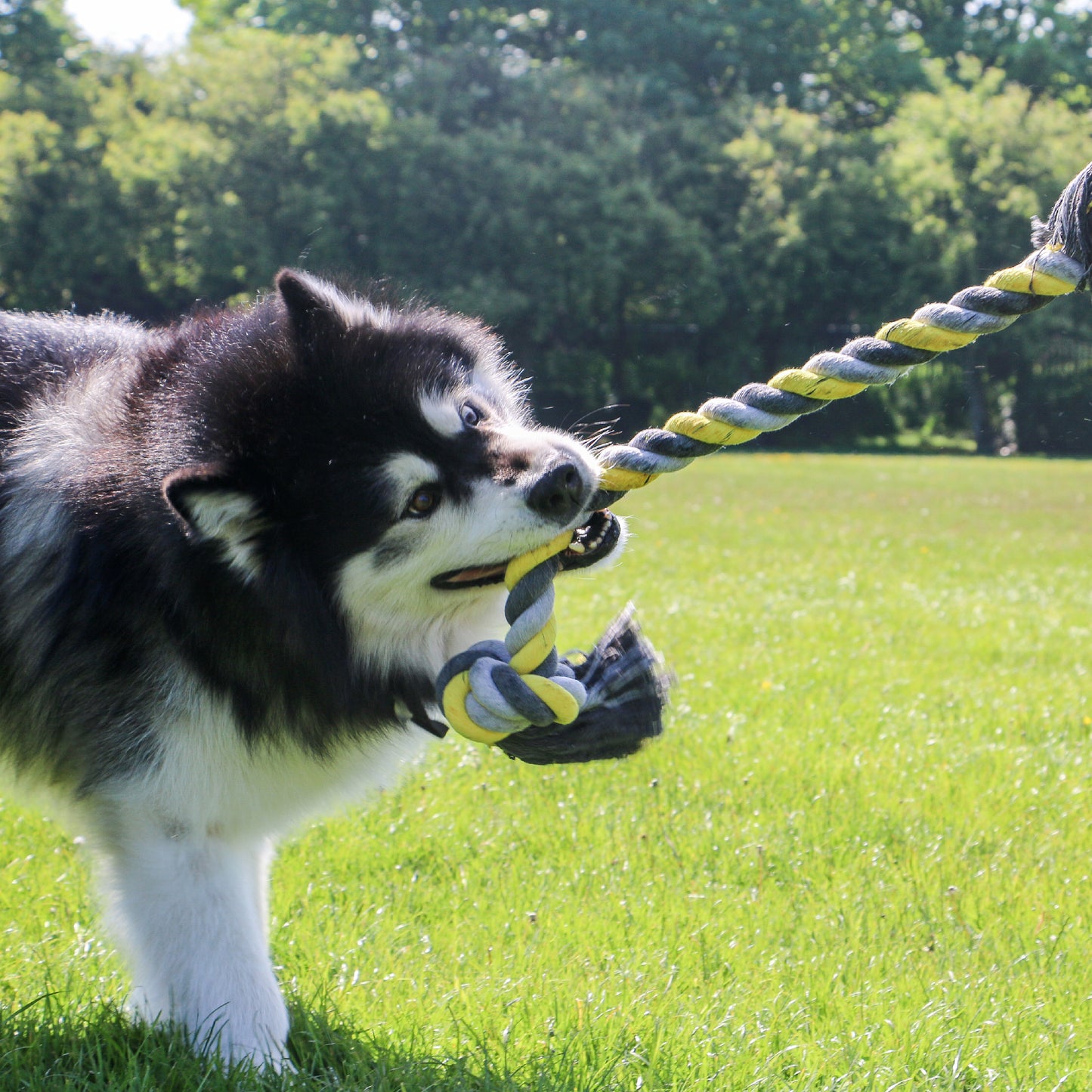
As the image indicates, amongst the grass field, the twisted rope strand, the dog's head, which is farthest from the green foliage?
the dog's head

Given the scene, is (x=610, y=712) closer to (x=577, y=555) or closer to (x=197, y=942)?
(x=577, y=555)

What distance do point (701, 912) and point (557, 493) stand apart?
161 cm

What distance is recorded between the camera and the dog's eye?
2639mm

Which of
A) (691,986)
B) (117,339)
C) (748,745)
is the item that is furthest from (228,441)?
(748,745)

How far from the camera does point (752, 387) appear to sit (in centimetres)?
296

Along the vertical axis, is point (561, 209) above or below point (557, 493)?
above

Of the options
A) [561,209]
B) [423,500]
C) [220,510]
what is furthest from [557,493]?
[561,209]

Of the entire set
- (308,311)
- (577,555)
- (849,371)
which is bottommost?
(577,555)

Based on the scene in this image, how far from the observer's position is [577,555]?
2908mm

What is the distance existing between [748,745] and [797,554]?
6367 mm

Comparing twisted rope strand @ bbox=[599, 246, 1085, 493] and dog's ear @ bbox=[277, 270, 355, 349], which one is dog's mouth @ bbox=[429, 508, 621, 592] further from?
dog's ear @ bbox=[277, 270, 355, 349]

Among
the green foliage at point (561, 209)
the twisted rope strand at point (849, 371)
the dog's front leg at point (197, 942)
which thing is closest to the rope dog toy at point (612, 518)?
the twisted rope strand at point (849, 371)

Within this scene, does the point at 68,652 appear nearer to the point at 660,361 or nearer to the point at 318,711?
the point at 318,711

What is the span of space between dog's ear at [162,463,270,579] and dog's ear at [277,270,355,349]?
0.42 metres
